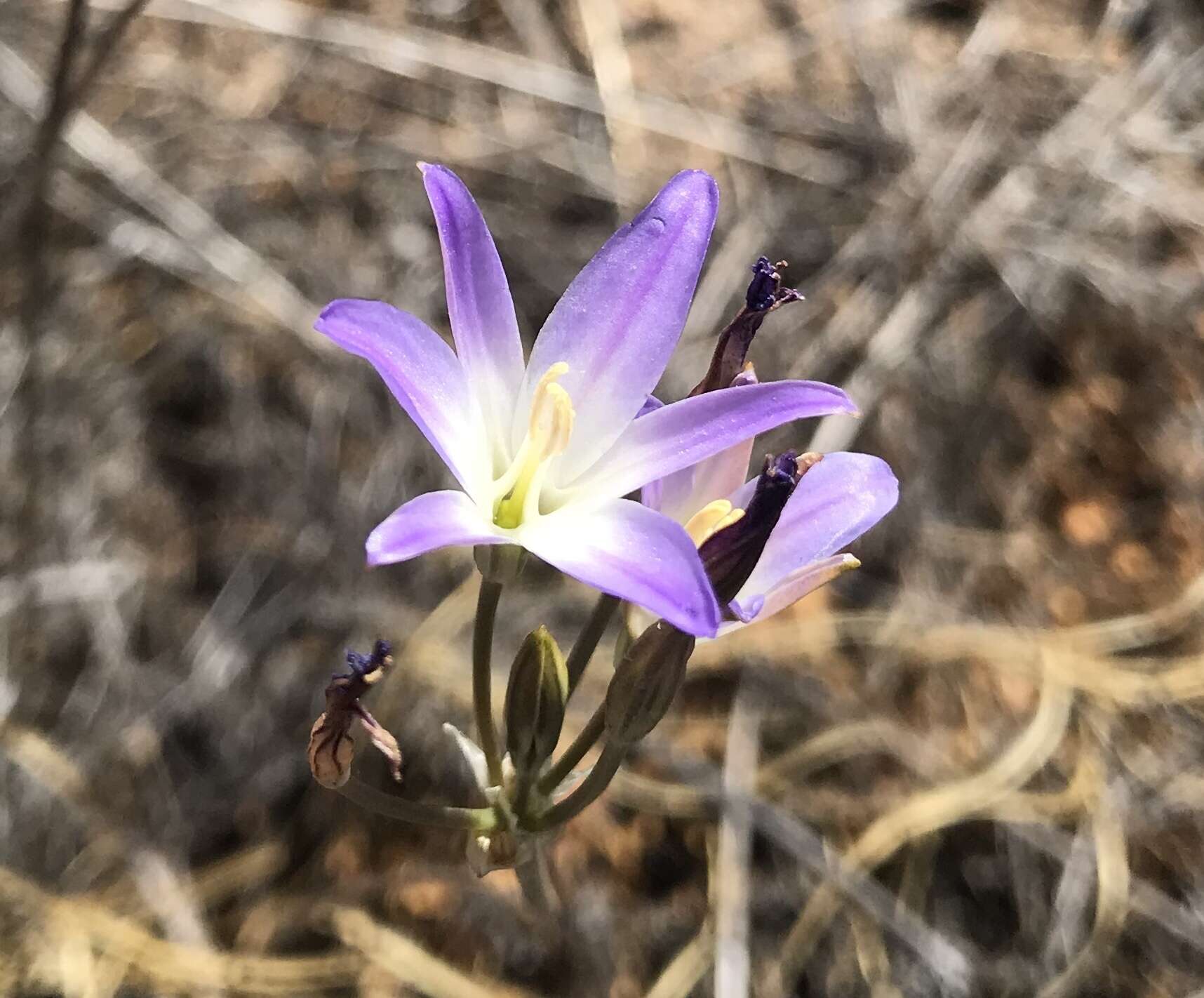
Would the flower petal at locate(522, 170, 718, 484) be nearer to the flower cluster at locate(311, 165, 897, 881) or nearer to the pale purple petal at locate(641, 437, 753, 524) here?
the flower cluster at locate(311, 165, 897, 881)

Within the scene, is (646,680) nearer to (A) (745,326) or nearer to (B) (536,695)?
(B) (536,695)

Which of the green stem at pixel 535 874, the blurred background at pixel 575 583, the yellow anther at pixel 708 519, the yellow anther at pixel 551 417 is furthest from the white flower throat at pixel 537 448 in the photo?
the blurred background at pixel 575 583

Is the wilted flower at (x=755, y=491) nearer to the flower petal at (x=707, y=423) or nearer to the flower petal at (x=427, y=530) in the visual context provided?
the flower petal at (x=707, y=423)

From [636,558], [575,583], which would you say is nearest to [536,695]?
[636,558]

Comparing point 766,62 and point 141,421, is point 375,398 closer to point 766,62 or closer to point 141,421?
point 141,421

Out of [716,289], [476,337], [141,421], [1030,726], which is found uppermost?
[476,337]

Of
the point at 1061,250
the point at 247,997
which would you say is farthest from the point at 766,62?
the point at 247,997

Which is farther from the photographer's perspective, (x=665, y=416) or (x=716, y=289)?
(x=716, y=289)
